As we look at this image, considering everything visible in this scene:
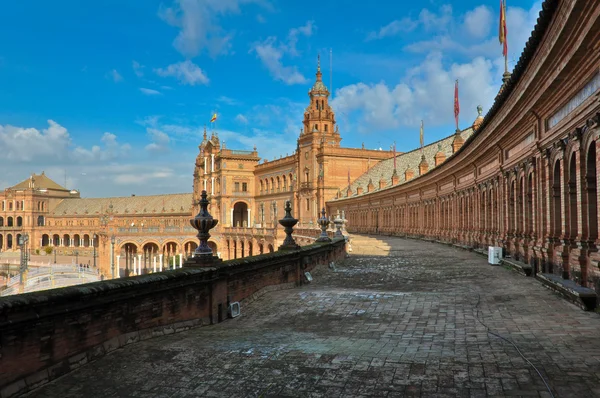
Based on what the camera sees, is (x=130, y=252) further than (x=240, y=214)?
No

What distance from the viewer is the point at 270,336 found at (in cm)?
801

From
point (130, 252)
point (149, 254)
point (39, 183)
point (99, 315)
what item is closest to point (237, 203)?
point (149, 254)

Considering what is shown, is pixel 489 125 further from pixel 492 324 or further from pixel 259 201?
pixel 259 201

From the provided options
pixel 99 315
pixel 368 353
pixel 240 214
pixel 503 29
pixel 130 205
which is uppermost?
pixel 503 29

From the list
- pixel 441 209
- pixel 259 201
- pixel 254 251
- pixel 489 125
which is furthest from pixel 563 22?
pixel 259 201

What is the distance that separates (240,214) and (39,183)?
67.9 m

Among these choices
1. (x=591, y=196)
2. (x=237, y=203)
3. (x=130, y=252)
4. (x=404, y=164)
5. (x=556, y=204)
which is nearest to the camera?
(x=591, y=196)

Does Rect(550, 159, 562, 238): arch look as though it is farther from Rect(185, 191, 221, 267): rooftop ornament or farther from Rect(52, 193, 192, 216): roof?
Rect(52, 193, 192, 216): roof

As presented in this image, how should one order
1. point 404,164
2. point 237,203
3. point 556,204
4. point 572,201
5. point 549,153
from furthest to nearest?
point 237,203 → point 404,164 → point 549,153 → point 556,204 → point 572,201

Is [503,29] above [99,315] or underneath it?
above

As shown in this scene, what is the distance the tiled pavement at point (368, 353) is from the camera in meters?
5.35

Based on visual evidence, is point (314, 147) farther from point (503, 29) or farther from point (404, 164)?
point (503, 29)

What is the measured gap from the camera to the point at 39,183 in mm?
135375

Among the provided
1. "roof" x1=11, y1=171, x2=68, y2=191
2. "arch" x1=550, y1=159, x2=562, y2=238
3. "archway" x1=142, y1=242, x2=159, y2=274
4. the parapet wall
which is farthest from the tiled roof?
"roof" x1=11, y1=171, x2=68, y2=191
